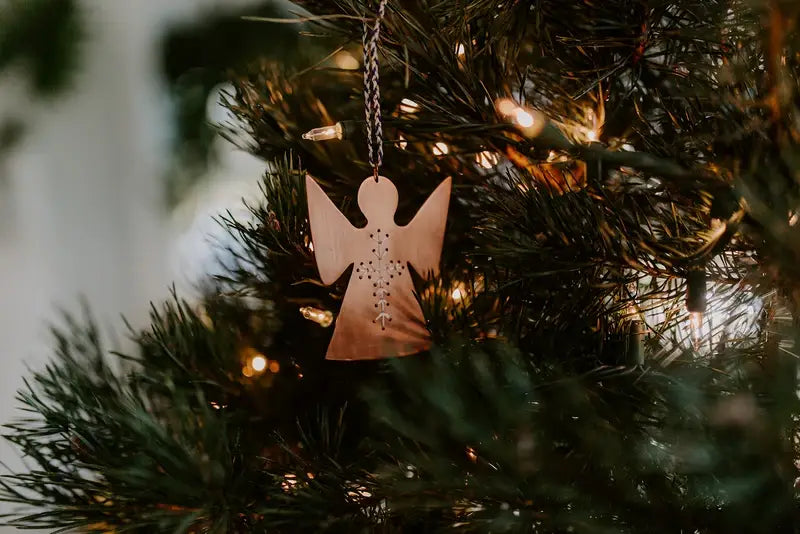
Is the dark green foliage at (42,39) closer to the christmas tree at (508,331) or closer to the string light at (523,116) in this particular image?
the christmas tree at (508,331)

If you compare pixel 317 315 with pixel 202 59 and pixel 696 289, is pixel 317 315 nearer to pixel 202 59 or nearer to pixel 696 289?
pixel 696 289

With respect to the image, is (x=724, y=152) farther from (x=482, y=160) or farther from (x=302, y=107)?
(x=302, y=107)

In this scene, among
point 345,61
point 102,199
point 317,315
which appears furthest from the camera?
point 102,199

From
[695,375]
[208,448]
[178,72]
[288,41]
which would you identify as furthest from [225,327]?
[178,72]

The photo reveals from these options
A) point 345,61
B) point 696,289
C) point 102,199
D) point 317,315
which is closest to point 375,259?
point 317,315

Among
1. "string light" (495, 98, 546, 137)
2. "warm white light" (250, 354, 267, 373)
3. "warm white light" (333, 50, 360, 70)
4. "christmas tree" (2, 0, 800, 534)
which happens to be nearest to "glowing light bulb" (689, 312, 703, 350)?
"christmas tree" (2, 0, 800, 534)
